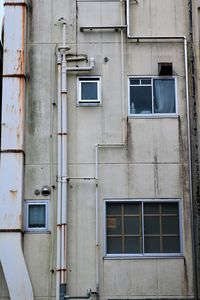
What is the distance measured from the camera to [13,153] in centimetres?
1370

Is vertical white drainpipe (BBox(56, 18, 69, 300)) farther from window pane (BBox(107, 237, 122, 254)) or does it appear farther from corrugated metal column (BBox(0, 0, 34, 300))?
window pane (BBox(107, 237, 122, 254))

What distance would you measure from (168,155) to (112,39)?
3081 millimetres

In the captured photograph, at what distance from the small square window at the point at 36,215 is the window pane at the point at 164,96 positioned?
135 inches

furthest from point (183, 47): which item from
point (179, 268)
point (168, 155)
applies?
point (179, 268)

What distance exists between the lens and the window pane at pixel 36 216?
13570 millimetres

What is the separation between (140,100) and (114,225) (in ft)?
9.78

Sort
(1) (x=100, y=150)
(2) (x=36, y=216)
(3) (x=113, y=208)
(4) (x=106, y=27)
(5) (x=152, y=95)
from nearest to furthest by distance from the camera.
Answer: (2) (x=36, y=216)
(3) (x=113, y=208)
(1) (x=100, y=150)
(5) (x=152, y=95)
(4) (x=106, y=27)

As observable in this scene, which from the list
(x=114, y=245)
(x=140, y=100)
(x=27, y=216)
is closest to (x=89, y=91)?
(x=140, y=100)

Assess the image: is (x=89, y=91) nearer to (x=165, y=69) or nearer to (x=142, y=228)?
(x=165, y=69)

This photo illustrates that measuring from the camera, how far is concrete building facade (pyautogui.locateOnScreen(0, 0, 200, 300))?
13.2 meters

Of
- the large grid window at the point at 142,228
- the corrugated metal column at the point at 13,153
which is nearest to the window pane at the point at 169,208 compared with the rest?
the large grid window at the point at 142,228

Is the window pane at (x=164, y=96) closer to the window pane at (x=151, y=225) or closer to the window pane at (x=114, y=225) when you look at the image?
the window pane at (x=151, y=225)

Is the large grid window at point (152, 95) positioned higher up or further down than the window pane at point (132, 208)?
higher up

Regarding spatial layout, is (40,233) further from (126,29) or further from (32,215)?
(126,29)
